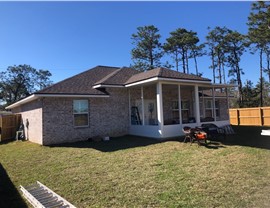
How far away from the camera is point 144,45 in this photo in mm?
36844

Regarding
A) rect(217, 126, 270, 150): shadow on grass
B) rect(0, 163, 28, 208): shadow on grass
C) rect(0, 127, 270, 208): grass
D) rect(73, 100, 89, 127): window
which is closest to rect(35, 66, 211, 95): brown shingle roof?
rect(73, 100, 89, 127): window

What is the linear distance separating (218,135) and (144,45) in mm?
27869

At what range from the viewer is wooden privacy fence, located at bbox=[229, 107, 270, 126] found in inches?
824

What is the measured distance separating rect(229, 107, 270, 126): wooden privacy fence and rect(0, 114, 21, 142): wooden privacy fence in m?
21.4

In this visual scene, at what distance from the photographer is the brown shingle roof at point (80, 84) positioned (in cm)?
1297

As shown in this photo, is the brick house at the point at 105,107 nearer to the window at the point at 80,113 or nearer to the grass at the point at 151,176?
the window at the point at 80,113

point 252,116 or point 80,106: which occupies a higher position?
point 80,106

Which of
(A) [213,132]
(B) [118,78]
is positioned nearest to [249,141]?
(A) [213,132]

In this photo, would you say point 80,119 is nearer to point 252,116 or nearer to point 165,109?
point 165,109

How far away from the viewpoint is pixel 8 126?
18.2 meters

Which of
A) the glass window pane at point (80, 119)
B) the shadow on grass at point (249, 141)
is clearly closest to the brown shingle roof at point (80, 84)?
the glass window pane at point (80, 119)

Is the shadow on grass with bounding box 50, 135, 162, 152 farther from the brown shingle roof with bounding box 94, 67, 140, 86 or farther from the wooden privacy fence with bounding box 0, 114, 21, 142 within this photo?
the wooden privacy fence with bounding box 0, 114, 21, 142

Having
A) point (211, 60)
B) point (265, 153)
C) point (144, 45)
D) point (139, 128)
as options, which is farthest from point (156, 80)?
point (211, 60)

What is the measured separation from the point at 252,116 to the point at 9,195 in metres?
22.4
